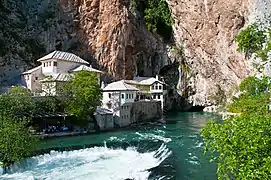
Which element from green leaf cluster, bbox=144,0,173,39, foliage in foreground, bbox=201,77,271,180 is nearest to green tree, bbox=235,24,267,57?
foliage in foreground, bbox=201,77,271,180

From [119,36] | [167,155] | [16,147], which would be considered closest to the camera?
[16,147]

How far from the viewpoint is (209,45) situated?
44344mm

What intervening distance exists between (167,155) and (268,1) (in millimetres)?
16087

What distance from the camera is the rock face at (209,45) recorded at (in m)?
36.3

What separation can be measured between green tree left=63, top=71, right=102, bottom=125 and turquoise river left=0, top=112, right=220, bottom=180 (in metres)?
3.43

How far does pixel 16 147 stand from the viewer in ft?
72.6

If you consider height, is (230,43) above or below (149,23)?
below

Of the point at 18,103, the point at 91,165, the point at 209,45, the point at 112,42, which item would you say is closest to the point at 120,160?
the point at 91,165

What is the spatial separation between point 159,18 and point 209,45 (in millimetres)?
23760

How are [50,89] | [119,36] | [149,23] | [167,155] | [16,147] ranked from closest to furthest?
[16,147] → [167,155] → [50,89] → [119,36] → [149,23]

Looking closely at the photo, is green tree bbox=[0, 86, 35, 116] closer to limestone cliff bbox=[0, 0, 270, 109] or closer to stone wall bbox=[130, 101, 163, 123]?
stone wall bbox=[130, 101, 163, 123]

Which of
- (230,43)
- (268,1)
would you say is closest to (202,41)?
(230,43)

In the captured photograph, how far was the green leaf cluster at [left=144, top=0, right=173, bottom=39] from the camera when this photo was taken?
6544 cm

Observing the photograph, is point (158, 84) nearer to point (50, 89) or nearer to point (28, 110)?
point (50, 89)
